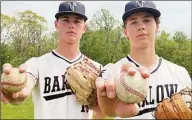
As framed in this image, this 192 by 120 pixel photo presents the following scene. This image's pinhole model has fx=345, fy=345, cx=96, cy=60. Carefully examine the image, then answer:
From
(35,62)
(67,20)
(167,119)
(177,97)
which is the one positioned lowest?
(167,119)

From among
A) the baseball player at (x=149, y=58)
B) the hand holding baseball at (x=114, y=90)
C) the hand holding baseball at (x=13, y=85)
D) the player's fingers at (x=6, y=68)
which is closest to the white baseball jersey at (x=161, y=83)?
the baseball player at (x=149, y=58)

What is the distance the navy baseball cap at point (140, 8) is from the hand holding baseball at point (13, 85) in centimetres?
85

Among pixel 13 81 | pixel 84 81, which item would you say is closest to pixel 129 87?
pixel 13 81

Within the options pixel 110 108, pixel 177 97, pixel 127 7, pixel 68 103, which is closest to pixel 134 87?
pixel 110 108

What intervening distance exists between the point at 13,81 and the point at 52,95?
0.83 meters

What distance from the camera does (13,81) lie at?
1853 millimetres

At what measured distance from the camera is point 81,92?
7.95ft

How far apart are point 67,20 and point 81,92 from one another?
2.02ft

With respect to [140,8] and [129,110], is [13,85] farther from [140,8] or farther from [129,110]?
[140,8]

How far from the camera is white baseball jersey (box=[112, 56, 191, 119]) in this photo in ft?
7.64

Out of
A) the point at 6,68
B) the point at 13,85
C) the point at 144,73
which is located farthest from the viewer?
the point at 13,85

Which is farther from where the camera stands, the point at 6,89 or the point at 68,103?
the point at 68,103

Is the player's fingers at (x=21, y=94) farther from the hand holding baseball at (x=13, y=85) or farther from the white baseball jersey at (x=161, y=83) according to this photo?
the white baseball jersey at (x=161, y=83)

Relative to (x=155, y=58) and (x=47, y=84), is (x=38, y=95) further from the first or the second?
(x=155, y=58)
